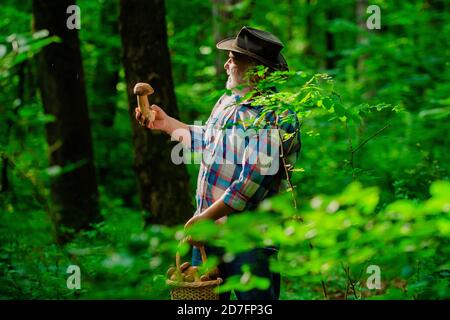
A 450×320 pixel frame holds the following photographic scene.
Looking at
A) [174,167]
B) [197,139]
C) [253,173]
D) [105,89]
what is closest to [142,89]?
[197,139]

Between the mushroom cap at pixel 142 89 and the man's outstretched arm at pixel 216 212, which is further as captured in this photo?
the mushroom cap at pixel 142 89

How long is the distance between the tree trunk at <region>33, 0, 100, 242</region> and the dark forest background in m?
0.02

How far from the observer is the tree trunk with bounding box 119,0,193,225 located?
23.5ft

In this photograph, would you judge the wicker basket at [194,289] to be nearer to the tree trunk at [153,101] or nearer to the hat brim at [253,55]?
the hat brim at [253,55]

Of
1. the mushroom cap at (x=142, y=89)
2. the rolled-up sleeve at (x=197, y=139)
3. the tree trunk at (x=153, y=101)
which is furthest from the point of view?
the tree trunk at (x=153, y=101)

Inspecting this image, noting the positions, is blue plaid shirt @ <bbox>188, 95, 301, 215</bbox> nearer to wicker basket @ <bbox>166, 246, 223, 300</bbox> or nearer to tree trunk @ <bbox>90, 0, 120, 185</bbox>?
wicker basket @ <bbox>166, 246, 223, 300</bbox>

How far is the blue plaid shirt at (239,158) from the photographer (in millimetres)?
3818

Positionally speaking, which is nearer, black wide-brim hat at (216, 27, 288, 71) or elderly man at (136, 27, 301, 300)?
elderly man at (136, 27, 301, 300)

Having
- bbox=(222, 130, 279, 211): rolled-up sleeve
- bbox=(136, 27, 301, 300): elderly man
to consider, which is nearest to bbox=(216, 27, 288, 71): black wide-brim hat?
bbox=(136, 27, 301, 300): elderly man

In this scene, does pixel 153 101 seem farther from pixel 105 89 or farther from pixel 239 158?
pixel 105 89

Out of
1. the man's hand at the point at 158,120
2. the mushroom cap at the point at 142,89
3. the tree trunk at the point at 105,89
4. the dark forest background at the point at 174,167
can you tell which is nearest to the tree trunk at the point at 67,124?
the dark forest background at the point at 174,167

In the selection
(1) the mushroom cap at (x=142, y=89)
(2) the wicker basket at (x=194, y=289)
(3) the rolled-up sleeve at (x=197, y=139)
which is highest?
(1) the mushroom cap at (x=142, y=89)

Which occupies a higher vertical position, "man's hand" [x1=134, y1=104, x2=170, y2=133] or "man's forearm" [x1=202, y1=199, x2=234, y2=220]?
"man's hand" [x1=134, y1=104, x2=170, y2=133]

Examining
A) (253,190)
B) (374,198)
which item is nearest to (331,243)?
(374,198)
